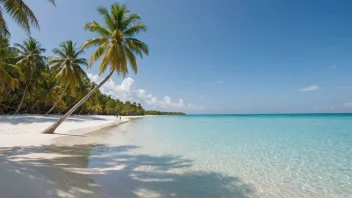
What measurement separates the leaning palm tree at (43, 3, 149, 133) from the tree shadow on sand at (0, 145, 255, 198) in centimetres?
713

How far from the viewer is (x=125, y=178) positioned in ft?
17.1

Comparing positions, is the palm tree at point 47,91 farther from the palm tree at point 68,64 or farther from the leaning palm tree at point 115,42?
the leaning palm tree at point 115,42

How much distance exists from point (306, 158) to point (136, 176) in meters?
7.14

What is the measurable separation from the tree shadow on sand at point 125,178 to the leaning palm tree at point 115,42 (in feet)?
23.4

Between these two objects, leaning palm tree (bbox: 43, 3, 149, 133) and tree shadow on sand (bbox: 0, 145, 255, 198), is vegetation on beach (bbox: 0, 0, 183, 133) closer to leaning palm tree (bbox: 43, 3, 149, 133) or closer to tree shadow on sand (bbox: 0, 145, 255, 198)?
leaning palm tree (bbox: 43, 3, 149, 133)

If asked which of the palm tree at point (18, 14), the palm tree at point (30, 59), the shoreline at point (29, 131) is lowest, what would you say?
the shoreline at point (29, 131)

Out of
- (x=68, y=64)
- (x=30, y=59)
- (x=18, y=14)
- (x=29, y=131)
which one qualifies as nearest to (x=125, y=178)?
(x=18, y=14)

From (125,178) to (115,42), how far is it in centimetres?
1007

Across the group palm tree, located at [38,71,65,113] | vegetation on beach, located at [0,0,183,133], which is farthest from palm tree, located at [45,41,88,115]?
palm tree, located at [38,71,65,113]

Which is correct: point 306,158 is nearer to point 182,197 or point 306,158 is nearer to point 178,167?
point 178,167

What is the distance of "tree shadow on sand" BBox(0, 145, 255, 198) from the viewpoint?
427 cm

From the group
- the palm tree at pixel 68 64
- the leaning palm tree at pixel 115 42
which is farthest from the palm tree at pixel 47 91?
the leaning palm tree at pixel 115 42

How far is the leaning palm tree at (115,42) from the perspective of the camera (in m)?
12.9

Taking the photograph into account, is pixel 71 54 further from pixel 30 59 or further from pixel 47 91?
pixel 47 91
